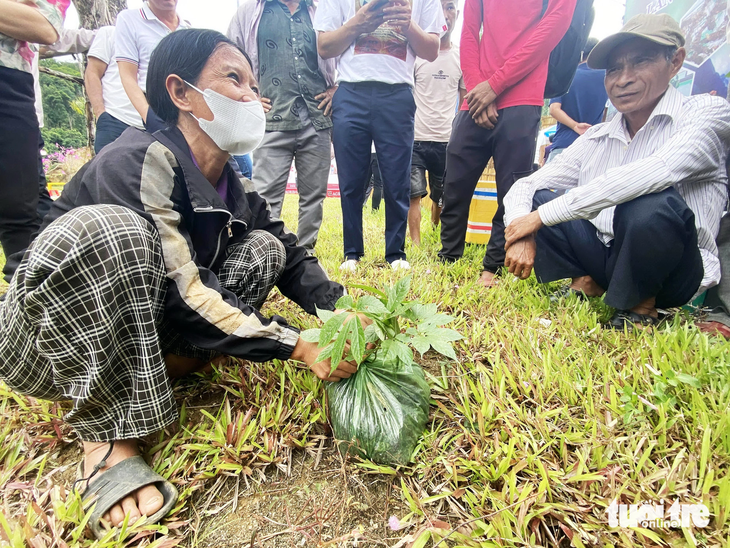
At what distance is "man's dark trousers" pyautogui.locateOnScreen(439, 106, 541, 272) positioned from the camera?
2.39 m

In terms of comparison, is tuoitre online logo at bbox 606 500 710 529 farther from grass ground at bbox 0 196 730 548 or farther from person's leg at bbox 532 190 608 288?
person's leg at bbox 532 190 608 288

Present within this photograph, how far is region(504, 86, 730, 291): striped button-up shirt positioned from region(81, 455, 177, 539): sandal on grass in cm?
189

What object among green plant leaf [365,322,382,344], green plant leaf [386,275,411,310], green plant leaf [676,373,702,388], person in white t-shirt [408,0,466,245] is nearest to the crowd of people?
→ green plant leaf [365,322,382,344]

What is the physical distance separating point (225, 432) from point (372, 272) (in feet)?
5.25

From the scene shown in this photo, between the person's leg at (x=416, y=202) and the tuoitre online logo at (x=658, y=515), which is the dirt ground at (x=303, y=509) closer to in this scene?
the tuoitre online logo at (x=658, y=515)

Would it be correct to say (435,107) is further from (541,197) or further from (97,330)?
(97,330)

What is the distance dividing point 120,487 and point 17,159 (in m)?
1.67

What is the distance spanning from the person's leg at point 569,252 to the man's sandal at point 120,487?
6.56 feet

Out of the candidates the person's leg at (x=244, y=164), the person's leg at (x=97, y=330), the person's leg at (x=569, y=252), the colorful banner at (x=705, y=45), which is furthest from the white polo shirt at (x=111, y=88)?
the colorful banner at (x=705, y=45)

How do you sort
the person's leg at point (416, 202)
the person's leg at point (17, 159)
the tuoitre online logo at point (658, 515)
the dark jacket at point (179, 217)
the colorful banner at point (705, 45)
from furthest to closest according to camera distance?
the person's leg at point (416, 202) < the colorful banner at point (705, 45) < the person's leg at point (17, 159) < the dark jacket at point (179, 217) < the tuoitre online logo at point (658, 515)

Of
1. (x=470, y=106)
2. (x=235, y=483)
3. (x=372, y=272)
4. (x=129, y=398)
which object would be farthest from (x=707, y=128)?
(x=129, y=398)

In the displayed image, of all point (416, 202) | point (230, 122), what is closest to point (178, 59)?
point (230, 122)

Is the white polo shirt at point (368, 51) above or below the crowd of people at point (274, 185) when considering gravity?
above

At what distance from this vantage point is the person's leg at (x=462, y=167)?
2.55 m
